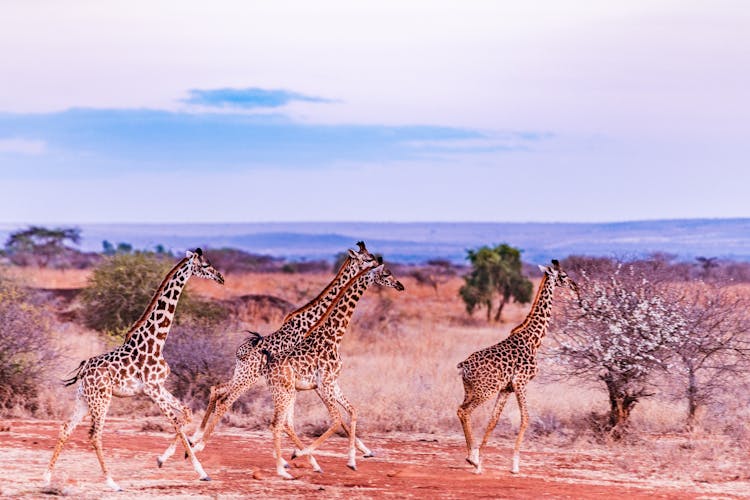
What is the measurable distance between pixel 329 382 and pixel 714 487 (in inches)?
158

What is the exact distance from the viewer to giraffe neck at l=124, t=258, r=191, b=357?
10.9 metres

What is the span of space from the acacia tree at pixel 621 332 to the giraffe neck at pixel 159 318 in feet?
17.6

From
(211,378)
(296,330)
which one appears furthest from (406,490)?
(211,378)

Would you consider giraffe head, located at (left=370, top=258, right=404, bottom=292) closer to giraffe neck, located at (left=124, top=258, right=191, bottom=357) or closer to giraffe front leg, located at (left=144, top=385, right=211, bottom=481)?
giraffe neck, located at (left=124, top=258, right=191, bottom=357)

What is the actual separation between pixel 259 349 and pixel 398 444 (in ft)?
9.00

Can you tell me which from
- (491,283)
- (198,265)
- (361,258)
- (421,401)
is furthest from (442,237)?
(198,265)

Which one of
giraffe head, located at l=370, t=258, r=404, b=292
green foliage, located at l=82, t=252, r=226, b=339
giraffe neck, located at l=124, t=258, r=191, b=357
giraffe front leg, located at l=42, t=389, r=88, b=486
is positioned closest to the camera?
giraffe front leg, located at l=42, t=389, r=88, b=486

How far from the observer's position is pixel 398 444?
45.6 ft

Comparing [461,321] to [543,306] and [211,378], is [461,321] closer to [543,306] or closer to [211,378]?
[211,378]

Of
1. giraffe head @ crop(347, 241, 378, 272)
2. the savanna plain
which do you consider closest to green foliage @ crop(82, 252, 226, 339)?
the savanna plain

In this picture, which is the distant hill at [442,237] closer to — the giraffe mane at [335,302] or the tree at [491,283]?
the tree at [491,283]

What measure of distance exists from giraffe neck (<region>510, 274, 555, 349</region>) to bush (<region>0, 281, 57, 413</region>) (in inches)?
275

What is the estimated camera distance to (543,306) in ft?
41.4

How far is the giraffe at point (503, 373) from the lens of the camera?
38.9 ft
